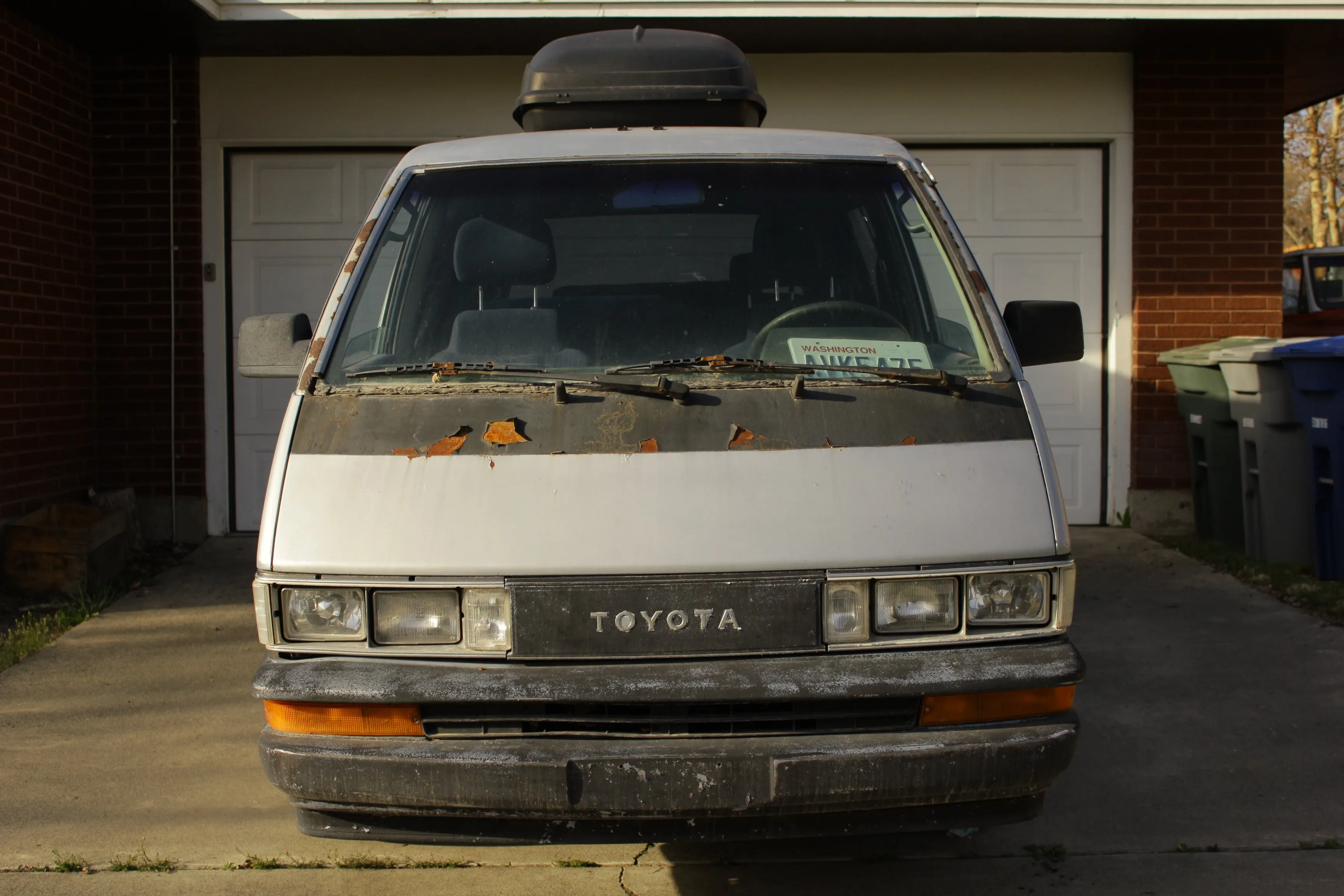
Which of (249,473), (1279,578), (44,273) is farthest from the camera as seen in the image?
(249,473)

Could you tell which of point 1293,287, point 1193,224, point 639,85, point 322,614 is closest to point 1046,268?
point 1193,224

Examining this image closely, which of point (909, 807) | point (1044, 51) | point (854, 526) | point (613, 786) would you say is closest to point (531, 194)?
point (854, 526)

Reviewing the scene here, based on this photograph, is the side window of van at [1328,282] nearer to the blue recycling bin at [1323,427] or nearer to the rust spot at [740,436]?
the blue recycling bin at [1323,427]

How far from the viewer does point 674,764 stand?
2.64 metres

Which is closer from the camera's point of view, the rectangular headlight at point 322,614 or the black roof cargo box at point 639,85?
the rectangular headlight at point 322,614

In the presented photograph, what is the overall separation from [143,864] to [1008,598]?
9.01 ft

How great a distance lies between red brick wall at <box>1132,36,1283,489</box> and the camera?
827 cm

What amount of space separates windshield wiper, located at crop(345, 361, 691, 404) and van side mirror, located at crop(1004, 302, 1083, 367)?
1.16 m

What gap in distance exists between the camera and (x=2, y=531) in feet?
22.8

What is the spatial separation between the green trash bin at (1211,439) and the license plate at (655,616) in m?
5.40

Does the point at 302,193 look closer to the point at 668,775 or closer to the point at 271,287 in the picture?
the point at 271,287

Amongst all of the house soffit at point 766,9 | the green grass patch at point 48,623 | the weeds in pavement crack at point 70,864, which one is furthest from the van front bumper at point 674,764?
the house soffit at point 766,9

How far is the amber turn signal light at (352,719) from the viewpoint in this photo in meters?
2.74

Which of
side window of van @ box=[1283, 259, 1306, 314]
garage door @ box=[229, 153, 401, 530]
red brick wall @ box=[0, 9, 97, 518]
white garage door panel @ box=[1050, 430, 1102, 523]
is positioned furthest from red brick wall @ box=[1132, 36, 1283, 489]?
red brick wall @ box=[0, 9, 97, 518]
